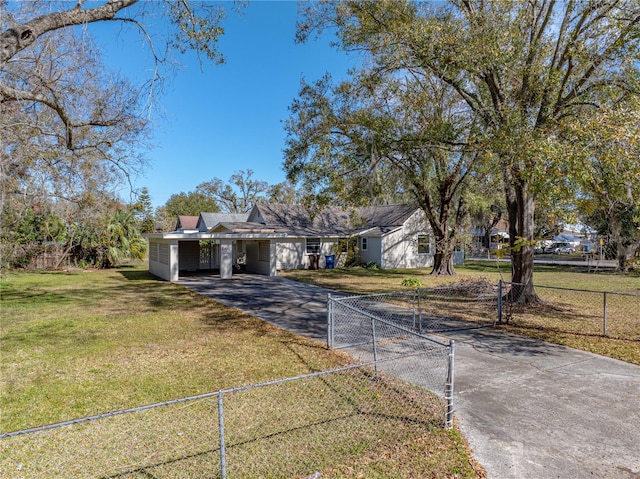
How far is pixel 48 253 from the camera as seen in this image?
2419 centimetres

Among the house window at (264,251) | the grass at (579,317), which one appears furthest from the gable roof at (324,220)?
the grass at (579,317)

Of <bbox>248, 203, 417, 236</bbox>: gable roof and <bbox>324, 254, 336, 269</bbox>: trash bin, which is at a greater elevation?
<bbox>248, 203, 417, 236</bbox>: gable roof

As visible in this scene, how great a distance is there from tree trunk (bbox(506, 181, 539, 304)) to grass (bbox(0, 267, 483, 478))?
25.4 ft

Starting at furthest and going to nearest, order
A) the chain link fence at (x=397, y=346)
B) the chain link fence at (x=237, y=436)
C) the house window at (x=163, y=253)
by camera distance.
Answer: the house window at (x=163, y=253) → the chain link fence at (x=397, y=346) → the chain link fence at (x=237, y=436)

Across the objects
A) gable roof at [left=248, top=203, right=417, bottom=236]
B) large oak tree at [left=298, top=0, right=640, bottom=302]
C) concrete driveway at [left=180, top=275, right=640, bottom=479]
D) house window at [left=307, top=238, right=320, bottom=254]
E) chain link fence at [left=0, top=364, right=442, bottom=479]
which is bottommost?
chain link fence at [left=0, top=364, right=442, bottom=479]

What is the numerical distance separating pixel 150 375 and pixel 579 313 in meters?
11.8

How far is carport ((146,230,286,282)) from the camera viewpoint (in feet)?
62.9

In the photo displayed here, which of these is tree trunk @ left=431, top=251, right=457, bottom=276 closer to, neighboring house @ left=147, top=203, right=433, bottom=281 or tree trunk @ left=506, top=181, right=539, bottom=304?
neighboring house @ left=147, top=203, right=433, bottom=281

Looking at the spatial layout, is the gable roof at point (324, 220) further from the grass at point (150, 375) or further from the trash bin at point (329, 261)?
the grass at point (150, 375)

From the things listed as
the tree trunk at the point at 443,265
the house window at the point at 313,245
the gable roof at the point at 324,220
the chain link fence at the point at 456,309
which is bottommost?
the chain link fence at the point at 456,309

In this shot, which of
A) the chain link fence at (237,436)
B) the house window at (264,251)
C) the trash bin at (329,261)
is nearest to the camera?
the chain link fence at (237,436)

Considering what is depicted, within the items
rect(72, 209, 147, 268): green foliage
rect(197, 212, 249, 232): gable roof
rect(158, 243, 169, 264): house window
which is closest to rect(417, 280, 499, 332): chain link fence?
rect(158, 243, 169, 264): house window

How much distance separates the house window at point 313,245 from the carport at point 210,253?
3.99 metres

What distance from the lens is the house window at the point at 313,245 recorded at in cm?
2633
